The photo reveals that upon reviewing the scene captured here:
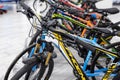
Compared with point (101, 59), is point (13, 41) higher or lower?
lower

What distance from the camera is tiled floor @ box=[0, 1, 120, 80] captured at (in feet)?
11.4

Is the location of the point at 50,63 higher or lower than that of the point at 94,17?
lower

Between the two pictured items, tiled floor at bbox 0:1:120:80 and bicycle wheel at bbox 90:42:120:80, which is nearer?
bicycle wheel at bbox 90:42:120:80

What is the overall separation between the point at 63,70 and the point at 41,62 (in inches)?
54.3

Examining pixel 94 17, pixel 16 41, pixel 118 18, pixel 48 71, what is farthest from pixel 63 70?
pixel 118 18

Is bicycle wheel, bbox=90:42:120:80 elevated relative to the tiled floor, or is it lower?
elevated

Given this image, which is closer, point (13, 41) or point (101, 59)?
point (101, 59)

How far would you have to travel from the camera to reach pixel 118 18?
6.81m

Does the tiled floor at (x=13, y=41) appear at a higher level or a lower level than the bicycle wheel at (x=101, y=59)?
lower

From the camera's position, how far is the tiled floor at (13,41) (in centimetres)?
348

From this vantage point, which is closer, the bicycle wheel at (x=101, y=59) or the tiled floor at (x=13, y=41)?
the bicycle wheel at (x=101, y=59)

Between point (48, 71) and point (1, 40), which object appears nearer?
point (48, 71)

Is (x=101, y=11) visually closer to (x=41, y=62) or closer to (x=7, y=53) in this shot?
(x=41, y=62)

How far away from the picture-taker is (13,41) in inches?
194
